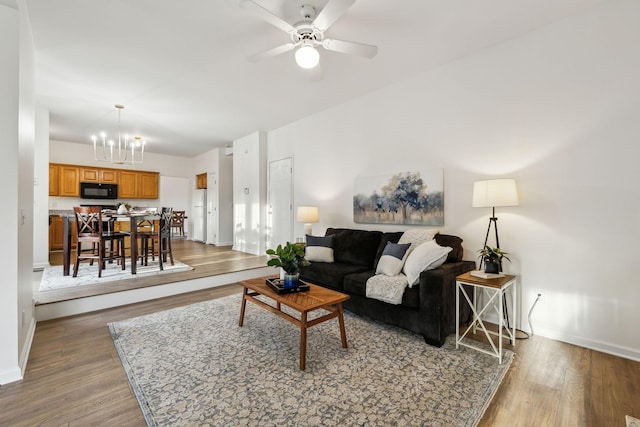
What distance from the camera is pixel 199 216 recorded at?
28.1 feet

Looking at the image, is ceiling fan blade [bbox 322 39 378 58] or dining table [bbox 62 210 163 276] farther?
dining table [bbox 62 210 163 276]

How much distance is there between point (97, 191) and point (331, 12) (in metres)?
7.92

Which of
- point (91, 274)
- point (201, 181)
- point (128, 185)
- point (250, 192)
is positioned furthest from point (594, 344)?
point (128, 185)

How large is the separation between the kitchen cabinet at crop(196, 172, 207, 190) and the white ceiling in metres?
3.50

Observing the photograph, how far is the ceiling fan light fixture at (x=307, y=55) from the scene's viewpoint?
7.36ft

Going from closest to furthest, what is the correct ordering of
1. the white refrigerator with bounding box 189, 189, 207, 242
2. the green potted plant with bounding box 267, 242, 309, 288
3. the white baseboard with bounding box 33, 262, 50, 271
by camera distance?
1. the green potted plant with bounding box 267, 242, 309, 288
2. the white baseboard with bounding box 33, 262, 50, 271
3. the white refrigerator with bounding box 189, 189, 207, 242

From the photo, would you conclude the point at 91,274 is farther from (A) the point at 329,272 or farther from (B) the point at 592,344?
(B) the point at 592,344

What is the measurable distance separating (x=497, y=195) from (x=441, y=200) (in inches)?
30.6

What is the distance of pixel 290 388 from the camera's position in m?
1.83

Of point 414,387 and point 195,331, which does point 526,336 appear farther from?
point 195,331

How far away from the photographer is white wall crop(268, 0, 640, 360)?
2.24 m

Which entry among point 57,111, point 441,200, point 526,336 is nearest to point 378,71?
point 441,200

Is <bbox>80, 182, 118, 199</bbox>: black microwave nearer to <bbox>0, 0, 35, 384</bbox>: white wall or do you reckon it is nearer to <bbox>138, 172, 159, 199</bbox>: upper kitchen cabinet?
<bbox>138, 172, 159, 199</bbox>: upper kitchen cabinet

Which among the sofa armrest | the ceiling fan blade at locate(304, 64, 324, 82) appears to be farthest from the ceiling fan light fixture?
the sofa armrest
